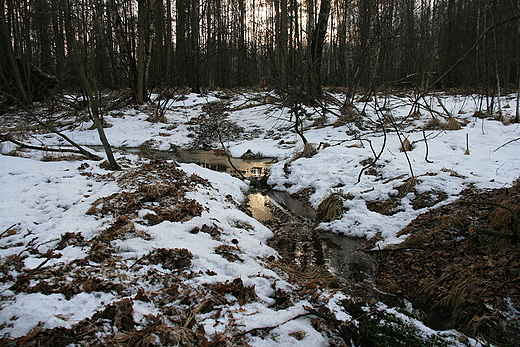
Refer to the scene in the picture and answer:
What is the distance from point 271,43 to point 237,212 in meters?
6.68

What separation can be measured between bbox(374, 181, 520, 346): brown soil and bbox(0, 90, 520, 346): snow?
1.42 ft

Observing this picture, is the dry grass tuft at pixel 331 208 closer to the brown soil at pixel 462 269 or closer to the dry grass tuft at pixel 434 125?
the brown soil at pixel 462 269

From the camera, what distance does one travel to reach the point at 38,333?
5.37ft

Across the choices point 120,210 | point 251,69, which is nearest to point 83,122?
point 120,210

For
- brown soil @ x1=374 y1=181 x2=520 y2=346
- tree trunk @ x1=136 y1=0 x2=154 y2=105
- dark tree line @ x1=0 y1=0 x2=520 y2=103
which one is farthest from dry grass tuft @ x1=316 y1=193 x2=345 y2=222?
tree trunk @ x1=136 y1=0 x2=154 y2=105

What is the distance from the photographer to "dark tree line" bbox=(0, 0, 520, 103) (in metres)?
7.76

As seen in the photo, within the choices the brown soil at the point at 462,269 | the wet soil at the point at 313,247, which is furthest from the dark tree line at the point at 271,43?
the wet soil at the point at 313,247

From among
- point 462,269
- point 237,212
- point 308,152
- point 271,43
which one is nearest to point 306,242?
point 237,212

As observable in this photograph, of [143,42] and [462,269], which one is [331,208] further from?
[143,42]

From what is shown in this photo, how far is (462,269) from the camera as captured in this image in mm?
2842

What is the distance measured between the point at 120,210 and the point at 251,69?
78.1ft

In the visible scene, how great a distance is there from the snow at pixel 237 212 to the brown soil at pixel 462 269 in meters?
0.43

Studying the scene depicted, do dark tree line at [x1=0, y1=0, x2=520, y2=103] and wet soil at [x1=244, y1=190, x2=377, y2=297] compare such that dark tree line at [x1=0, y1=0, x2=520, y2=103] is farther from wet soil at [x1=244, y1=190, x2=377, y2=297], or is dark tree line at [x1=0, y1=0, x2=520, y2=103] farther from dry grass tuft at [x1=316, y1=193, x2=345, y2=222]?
wet soil at [x1=244, y1=190, x2=377, y2=297]

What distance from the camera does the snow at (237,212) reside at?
1.98m
